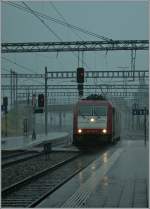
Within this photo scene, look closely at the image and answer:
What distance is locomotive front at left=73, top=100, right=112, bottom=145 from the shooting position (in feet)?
110

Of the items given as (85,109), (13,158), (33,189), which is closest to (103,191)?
(33,189)

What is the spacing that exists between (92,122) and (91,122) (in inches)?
2.6

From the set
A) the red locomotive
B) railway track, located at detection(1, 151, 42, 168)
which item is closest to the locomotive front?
the red locomotive

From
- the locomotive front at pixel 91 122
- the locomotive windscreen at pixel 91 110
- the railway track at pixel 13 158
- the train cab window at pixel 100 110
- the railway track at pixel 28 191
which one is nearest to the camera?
the railway track at pixel 28 191

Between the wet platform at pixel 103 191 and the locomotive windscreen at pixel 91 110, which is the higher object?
the locomotive windscreen at pixel 91 110

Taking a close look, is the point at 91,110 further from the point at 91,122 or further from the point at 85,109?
the point at 91,122

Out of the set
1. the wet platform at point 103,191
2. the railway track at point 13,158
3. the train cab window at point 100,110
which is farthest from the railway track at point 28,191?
the train cab window at point 100,110

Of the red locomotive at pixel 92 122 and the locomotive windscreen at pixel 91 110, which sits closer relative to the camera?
the red locomotive at pixel 92 122

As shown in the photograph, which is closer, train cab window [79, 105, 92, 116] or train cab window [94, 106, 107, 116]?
train cab window [79, 105, 92, 116]

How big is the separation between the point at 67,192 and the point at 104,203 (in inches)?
88.4

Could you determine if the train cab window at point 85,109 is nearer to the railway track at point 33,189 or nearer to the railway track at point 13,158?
the railway track at point 13,158

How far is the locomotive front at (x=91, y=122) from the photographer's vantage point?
33428 millimetres

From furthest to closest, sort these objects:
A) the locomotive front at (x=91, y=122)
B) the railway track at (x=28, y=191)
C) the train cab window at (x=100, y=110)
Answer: the train cab window at (x=100, y=110) → the locomotive front at (x=91, y=122) → the railway track at (x=28, y=191)

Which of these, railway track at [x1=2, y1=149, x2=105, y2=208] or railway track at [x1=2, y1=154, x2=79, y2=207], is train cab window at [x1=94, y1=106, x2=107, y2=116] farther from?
railway track at [x1=2, y1=154, x2=79, y2=207]
